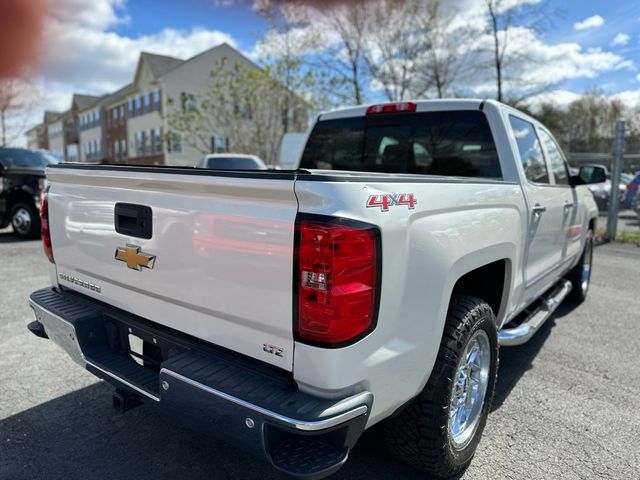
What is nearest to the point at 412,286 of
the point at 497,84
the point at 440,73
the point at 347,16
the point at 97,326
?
the point at 97,326

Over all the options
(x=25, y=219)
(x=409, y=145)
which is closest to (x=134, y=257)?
(x=409, y=145)

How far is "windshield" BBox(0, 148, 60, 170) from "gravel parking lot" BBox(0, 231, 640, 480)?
7.88 m

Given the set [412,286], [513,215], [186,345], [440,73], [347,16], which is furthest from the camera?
[347,16]

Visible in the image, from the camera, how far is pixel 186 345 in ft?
7.07

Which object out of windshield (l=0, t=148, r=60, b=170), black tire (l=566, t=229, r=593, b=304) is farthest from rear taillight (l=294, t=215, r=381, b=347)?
windshield (l=0, t=148, r=60, b=170)

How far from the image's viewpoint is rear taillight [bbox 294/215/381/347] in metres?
1.67

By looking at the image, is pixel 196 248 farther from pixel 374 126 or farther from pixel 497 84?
pixel 497 84

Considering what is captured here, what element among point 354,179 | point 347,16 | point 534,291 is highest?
point 347,16

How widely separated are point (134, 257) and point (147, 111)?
4048cm

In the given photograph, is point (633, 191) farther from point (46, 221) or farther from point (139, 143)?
point (139, 143)

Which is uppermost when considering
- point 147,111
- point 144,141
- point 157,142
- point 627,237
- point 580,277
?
point 147,111

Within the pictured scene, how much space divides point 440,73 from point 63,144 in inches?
2101

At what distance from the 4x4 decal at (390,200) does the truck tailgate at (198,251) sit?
11.9 inches

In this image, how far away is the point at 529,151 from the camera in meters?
3.75
